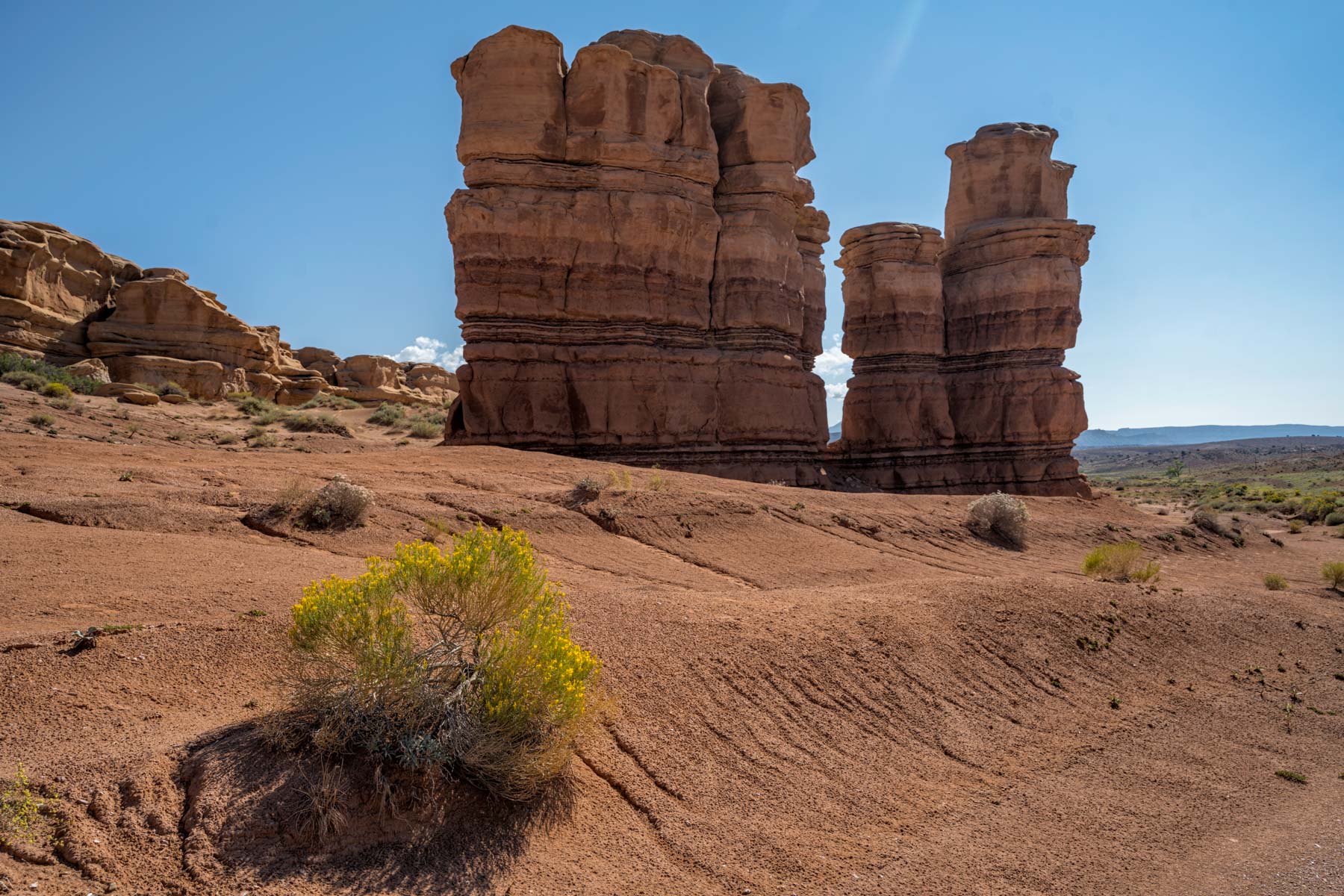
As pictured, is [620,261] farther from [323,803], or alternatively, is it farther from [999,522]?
[323,803]

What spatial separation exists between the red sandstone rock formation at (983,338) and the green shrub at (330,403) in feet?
63.6

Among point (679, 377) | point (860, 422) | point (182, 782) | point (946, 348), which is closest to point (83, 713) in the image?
point (182, 782)

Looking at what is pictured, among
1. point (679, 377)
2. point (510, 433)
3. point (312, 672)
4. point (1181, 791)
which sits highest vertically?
point (679, 377)

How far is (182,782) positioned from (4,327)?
29089mm

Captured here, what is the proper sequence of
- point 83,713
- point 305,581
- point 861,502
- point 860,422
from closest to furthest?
point 83,713, point 305,581, point 861,502, point 860,422

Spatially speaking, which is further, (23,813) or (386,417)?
(386,417)

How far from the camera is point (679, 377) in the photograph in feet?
68.9

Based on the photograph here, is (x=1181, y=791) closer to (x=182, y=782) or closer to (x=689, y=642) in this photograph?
(x=689, y=642)

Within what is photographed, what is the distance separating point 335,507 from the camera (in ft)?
30.0

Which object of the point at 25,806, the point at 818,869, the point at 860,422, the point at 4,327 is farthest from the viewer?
the point at 860,422

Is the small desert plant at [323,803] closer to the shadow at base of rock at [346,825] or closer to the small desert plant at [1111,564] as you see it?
the shadow at base of rock at [346,825]

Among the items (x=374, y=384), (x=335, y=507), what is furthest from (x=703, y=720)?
(x=374, y=384)

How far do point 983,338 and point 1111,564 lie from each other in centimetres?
1854

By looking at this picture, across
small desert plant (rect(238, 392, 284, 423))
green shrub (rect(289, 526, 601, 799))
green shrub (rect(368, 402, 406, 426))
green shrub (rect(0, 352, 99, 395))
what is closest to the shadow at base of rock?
green shrub (rect(289, 526, 601, 799))
